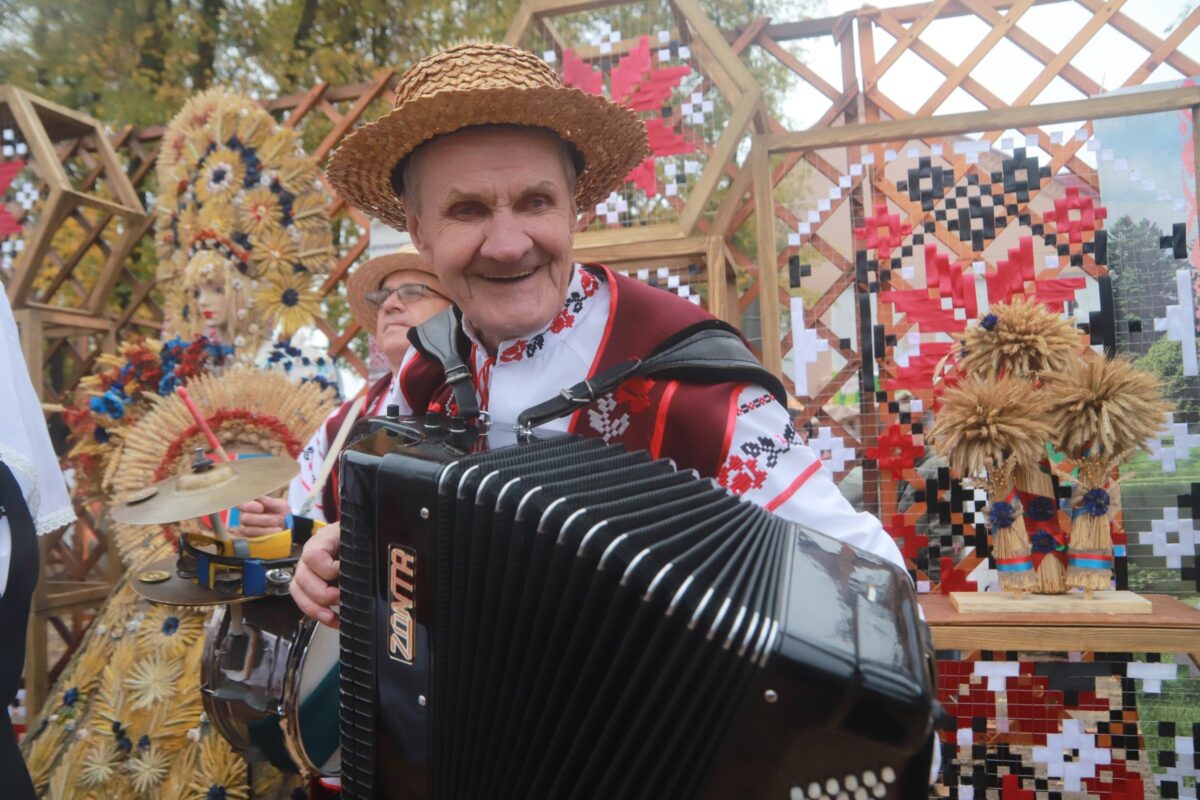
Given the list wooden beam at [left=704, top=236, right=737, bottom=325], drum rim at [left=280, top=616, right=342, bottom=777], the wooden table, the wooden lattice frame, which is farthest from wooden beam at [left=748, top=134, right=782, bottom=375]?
drum rim at [left=280, top=616, right=342, bottom=777]

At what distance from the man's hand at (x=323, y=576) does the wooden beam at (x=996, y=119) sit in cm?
164

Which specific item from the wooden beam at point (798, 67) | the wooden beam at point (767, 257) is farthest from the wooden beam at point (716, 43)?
the wooden beam at point (798, 67)

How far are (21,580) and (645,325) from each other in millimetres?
1226

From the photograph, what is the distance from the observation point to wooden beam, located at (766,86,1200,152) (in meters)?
2.02

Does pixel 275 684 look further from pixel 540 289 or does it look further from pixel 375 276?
pixel 375 276

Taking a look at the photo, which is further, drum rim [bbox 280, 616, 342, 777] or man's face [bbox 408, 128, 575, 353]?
drum rim [bbox 280, 616, 342, 777]

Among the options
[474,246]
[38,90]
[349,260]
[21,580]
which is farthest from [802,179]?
[38,90]

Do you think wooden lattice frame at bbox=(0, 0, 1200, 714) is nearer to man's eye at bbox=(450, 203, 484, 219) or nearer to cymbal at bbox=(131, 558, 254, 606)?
man's eye at bbox=(450, 203, 484, 219)

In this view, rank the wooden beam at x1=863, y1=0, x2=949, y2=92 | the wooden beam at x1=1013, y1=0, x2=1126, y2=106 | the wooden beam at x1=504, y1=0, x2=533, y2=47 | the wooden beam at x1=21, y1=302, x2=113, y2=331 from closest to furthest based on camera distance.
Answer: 1. the wooden beam at x1=504, y1=0, x2=533, y2=47
2. the wooden beam at x1=1013, y1=0, x2=1126, y2=106
3. the wooden beam at x1=863, y1=0, x2=949, y2=92
4. the wooden beam at x1=21, y1=302, x2=113, y2=331

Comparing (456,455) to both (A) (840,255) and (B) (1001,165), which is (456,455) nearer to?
(A) (840,255)

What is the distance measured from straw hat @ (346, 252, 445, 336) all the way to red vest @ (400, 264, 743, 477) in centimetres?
136

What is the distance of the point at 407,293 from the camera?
8.78 feet

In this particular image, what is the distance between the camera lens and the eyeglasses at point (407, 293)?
267cm

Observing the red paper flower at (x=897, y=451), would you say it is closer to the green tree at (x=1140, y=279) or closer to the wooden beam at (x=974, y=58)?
the green tree at (x=1140, y=279)
